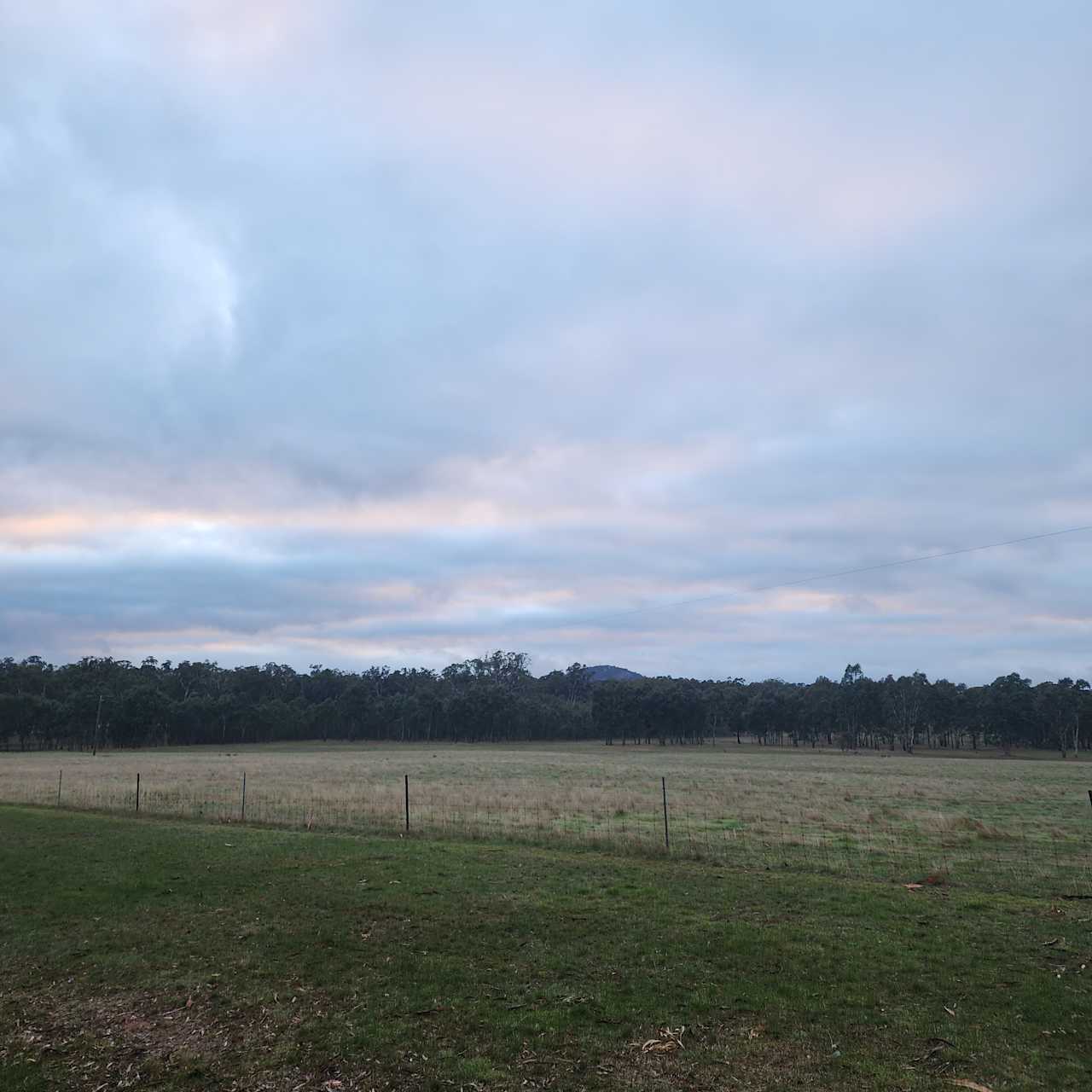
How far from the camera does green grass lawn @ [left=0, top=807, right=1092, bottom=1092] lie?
690 centimetres

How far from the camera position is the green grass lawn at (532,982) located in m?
6.90

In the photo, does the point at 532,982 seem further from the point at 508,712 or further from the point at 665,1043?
the point at 508,712

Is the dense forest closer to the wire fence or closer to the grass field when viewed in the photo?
the grass field

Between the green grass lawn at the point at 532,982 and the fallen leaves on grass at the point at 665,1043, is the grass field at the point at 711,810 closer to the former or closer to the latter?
the green grass lawn at the point at 532,982

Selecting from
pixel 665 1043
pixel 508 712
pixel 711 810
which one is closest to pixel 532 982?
pixel 665 1043

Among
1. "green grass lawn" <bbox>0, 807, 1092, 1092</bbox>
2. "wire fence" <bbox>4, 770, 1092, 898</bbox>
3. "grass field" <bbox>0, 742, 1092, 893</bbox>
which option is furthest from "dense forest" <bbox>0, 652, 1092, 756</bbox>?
"green grass lawn" <bbox>0, 807, 1092, 1092</bbox>

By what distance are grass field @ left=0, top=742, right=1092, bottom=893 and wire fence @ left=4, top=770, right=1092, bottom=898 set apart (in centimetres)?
7

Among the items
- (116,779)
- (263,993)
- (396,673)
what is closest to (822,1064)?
(263,993)

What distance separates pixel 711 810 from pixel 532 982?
19.1m

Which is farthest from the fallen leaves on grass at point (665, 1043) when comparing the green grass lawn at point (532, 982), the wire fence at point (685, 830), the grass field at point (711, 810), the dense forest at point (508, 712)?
the dense forest at point (508, 712)

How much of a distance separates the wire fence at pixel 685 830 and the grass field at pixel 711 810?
74mm

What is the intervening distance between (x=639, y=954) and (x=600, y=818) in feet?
48.5

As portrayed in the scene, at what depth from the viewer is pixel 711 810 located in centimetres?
2667

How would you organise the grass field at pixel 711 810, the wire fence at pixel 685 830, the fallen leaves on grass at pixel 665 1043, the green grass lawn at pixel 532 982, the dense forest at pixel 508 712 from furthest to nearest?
the dense forest at pixel 508 712
the grass field at pixel 711 810
the wire fence at pixel 685 830
the fallen leaves on grass at pixel 665 1043
the green grass lawn at pixel 532 982
